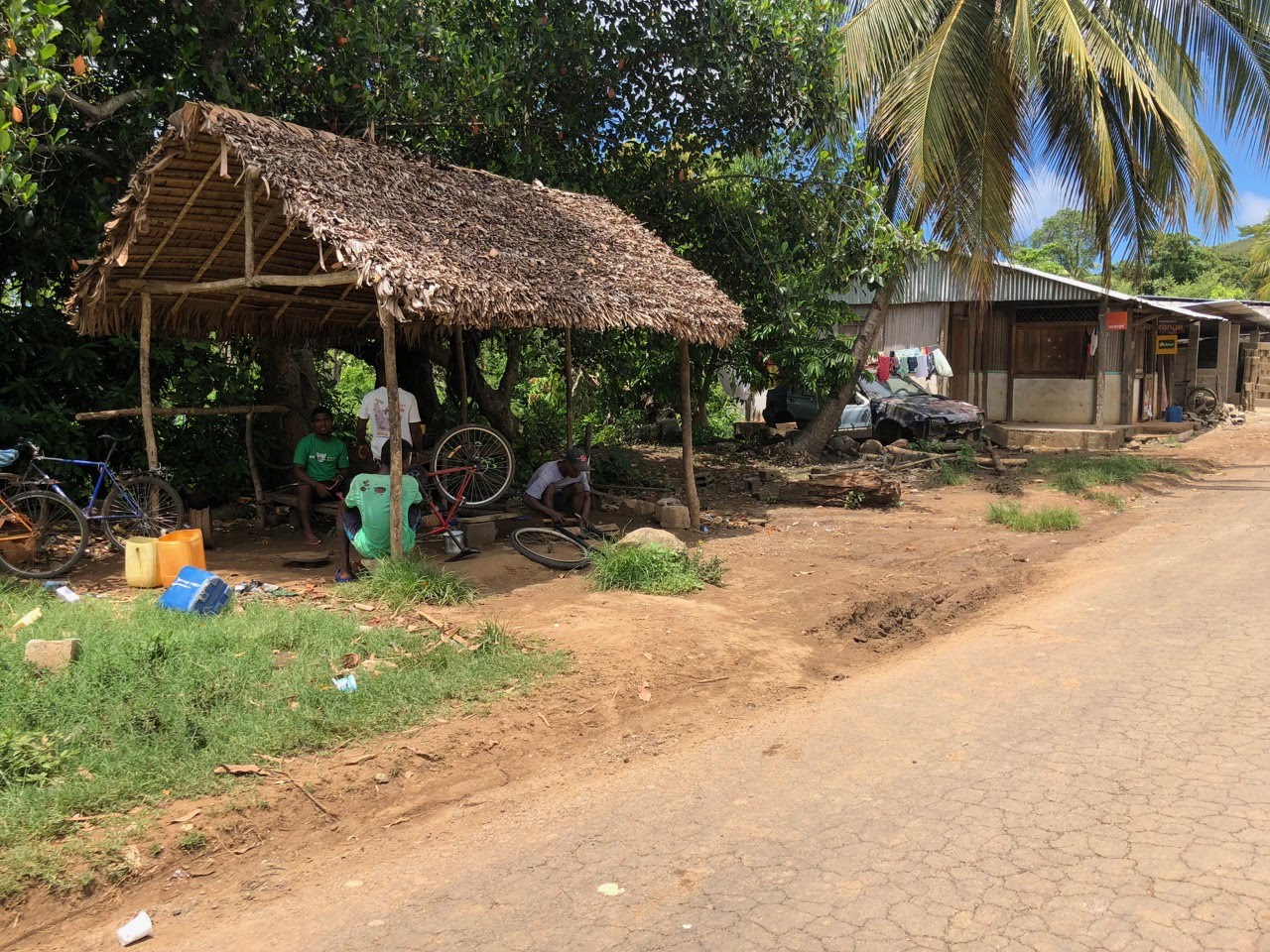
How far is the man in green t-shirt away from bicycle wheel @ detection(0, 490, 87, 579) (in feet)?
6.63

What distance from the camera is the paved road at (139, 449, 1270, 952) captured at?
3.15 metres

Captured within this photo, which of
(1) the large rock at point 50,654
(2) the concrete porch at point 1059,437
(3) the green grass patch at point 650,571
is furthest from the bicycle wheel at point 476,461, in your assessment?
(2) the concrete porch at point 1059,437

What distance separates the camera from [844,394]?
17.0 meters

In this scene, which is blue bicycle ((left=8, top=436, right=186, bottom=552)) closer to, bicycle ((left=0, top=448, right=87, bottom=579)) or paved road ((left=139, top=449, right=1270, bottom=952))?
bicycle ((left=0, top=448, right=87, bottom=579))

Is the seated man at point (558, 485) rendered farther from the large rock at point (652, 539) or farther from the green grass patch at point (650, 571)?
the green grass patch at point (650, 571)

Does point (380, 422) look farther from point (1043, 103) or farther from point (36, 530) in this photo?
point (1043, 103)

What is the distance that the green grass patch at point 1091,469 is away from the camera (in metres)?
13.9

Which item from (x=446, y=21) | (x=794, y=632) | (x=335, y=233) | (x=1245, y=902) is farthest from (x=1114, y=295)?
(x=1245, y=902)

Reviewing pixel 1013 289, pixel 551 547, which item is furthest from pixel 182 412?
pixel 1013 289

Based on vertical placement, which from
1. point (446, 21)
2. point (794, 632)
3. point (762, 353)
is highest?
point (446, 21)

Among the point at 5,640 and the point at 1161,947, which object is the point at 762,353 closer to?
the point at 5,640

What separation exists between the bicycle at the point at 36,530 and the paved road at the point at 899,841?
17.8 feet

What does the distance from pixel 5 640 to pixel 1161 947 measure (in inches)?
237

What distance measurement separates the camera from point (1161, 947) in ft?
9.70
